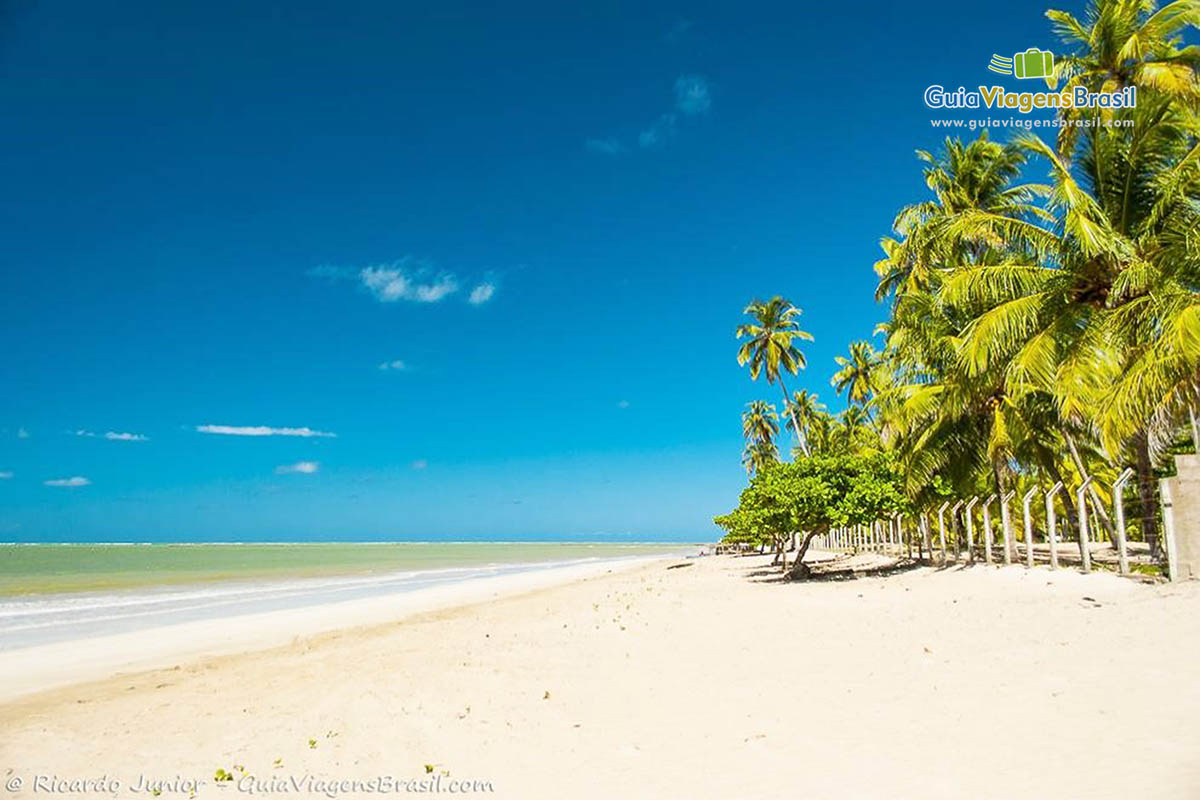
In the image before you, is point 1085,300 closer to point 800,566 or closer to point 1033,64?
point 1033,64

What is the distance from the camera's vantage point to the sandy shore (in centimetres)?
470

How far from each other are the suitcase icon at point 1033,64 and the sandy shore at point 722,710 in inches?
385

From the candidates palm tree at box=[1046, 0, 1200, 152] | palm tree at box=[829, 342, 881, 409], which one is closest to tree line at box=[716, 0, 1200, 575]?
palm tree at box=[1046, 0, 1200, 152]

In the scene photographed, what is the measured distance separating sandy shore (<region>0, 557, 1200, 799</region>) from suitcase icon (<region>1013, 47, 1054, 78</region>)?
9789 mm

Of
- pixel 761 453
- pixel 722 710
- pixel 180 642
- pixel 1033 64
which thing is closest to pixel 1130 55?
pixel 1033 64

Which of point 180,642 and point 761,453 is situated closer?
point 180,642

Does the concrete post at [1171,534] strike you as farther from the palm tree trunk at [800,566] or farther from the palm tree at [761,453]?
the palm tree at [761,453]

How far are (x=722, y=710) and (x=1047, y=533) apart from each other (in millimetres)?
15174

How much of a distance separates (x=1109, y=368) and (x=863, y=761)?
37.6 ft

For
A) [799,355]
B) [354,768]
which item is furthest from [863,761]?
[799,355]

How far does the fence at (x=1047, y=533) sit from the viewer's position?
1183 centimetres

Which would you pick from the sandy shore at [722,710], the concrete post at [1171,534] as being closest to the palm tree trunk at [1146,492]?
the concrete post at [1171,534]

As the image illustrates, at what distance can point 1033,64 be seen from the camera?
1388 centimetres

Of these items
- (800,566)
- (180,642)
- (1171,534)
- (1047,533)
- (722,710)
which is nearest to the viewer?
(722,710)
